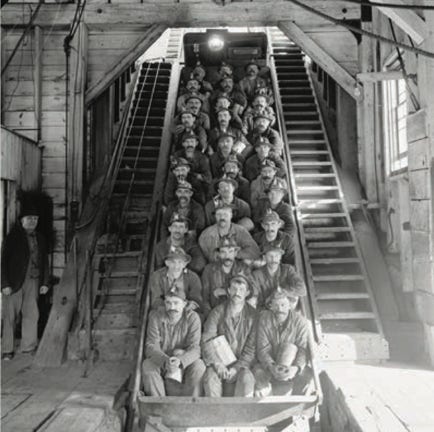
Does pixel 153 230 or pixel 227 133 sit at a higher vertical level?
pixel 227 133

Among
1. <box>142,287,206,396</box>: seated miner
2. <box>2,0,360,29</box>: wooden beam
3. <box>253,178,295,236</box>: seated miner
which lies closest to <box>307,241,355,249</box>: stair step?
<box>253,178,295,236</box>: seated miner

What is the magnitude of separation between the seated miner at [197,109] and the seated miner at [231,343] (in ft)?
14.5

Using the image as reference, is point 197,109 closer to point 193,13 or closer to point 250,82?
point 193,13

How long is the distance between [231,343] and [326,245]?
246 cm

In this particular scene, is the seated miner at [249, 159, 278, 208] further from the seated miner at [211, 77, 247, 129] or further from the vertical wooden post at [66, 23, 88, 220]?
the vertical wooden post at [66, 23, 88, 220]

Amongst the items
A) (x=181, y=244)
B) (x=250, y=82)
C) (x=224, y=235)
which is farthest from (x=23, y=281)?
(x=250, y=82)

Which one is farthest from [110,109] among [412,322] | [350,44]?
[412,322]

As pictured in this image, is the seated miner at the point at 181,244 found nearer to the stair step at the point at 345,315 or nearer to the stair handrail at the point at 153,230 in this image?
the stair handrail at the point at 153,230

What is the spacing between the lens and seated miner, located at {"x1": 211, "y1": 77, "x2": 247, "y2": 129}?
9.21m

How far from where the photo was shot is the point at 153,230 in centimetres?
715

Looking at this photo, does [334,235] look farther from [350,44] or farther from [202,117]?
[350,44]

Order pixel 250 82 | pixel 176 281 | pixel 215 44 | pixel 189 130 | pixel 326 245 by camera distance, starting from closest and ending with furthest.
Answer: pixel 176 281, pixel 326 245, pixel 189 130, pixel 250 82, pixel 215 44

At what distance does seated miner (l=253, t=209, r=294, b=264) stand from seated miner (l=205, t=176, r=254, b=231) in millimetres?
338

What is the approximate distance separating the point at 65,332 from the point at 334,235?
4.01 meters
